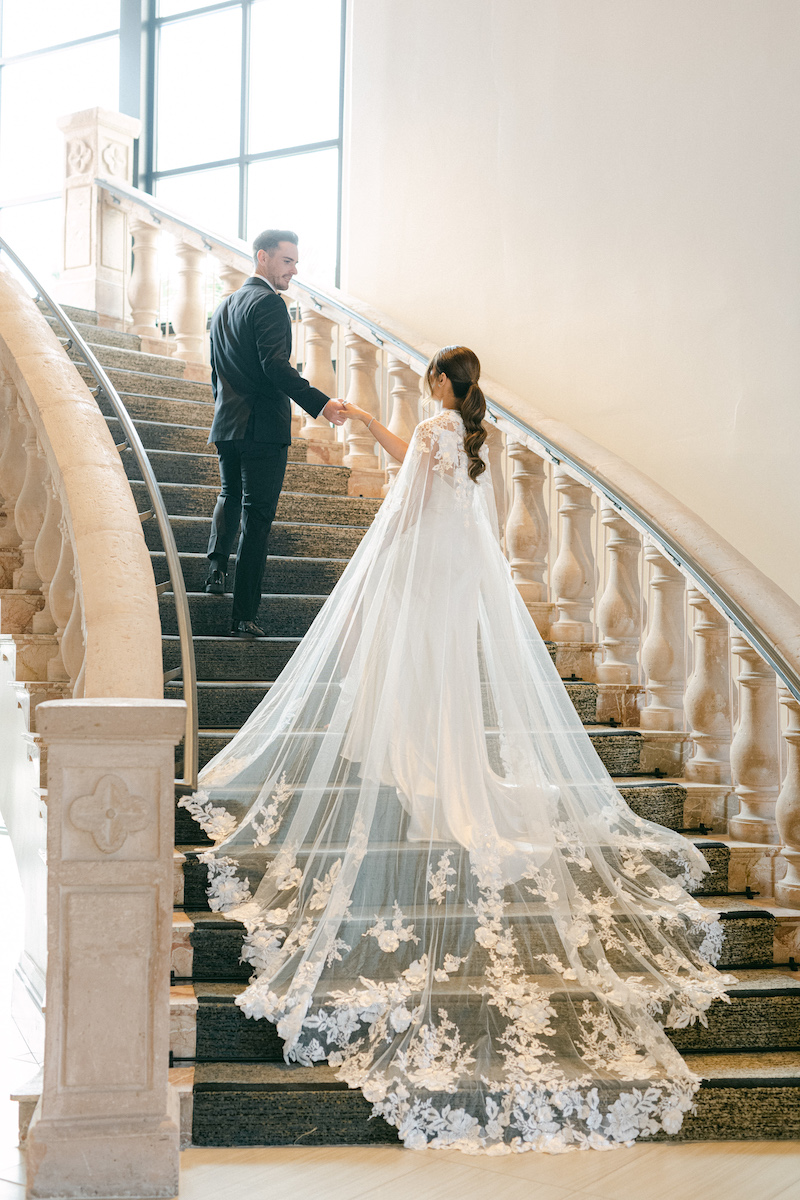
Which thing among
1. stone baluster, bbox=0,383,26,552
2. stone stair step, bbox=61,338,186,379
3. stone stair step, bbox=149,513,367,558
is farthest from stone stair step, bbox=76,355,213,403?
stone baluster, bbox=0,383,26,552

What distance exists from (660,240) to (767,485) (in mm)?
1285

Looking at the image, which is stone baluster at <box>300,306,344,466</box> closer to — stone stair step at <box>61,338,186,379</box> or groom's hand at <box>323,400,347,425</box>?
stone stair step at <box>61,338,186,379</box>

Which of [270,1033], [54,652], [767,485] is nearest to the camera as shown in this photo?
[270,1033]

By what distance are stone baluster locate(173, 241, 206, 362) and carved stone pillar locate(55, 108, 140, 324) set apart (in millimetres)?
478

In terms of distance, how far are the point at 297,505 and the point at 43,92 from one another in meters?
5.79

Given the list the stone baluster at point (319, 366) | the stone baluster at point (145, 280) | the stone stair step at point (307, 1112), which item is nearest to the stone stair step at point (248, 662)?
the stone stair step at point (307, 1112)

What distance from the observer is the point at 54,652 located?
12.7ft

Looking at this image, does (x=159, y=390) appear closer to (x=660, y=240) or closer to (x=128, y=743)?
(x=660, y=240)

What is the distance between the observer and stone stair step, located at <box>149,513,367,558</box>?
5.00 m

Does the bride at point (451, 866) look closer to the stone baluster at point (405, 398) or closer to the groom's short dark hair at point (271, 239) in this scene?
the groom's short dark hair at point (271, 239)

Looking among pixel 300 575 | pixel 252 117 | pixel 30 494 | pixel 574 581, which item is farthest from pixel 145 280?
pixel 574 581

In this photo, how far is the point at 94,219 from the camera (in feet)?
22.2

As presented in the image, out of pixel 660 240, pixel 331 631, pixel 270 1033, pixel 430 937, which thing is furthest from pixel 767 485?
pixel 270 1033

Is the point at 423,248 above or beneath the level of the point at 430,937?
above
